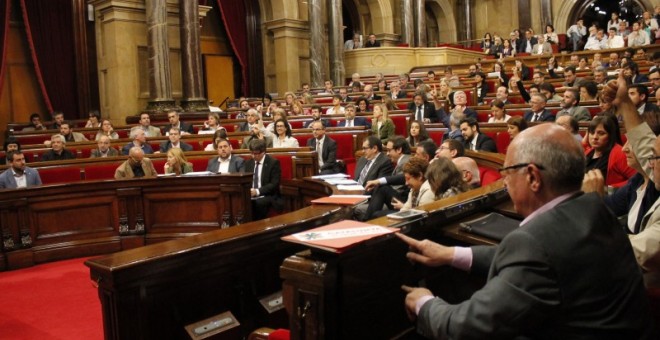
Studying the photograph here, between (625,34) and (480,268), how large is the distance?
1400cm

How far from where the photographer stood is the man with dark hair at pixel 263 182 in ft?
18.7

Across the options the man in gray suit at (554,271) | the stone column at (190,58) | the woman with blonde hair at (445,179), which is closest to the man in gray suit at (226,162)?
the woman with blonde hair at (445,179)

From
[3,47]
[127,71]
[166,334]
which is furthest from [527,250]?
[3,47]

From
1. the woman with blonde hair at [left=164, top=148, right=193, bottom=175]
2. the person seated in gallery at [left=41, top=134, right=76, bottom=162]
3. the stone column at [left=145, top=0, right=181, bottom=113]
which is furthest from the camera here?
the stone column at [left=145, top=0, right=181, bottom=113]

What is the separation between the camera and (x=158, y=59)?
10750mm

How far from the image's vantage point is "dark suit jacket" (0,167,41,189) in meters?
5.56

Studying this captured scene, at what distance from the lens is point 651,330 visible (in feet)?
4.83

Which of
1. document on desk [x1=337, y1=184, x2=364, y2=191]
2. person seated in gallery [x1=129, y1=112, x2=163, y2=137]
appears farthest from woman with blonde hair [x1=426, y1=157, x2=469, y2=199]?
person seated in gallery [x1=129, y1=112, x2=163, y2=137]

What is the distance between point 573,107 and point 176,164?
13.5 feet

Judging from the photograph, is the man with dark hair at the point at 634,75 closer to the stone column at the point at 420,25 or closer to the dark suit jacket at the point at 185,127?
the dark suit jacket at the point at 185,127

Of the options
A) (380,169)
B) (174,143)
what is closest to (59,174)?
(174,143)

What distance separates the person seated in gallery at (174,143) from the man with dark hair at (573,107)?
4248 millimetres

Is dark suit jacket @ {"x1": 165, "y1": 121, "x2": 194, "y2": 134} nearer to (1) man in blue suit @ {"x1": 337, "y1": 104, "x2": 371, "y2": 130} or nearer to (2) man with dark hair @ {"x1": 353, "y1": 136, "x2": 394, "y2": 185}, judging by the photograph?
(1) man in blue suit @ {"x1": 337, "y1": 104, "x2": 371, "y2": 130}

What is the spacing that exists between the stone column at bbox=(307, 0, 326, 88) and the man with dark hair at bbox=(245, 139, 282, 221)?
8.84 meters
